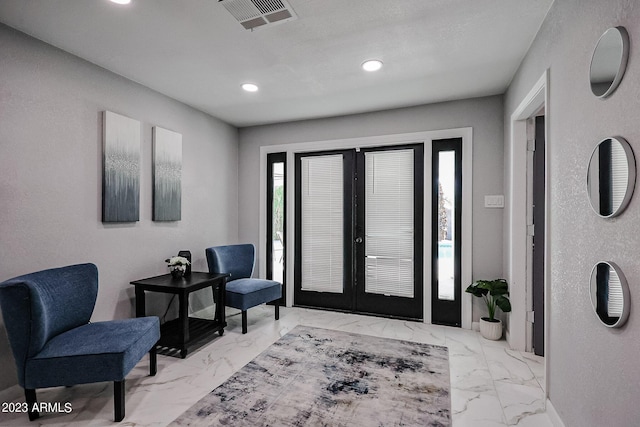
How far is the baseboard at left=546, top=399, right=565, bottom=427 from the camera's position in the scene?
179cm

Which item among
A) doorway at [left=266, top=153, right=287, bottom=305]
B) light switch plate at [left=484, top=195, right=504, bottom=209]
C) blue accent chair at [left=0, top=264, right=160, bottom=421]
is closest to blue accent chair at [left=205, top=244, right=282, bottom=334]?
doorway at [left=266, top=153, right=287, bottom=305]

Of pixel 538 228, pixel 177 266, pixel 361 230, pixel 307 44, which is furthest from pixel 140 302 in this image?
pixel 538 228

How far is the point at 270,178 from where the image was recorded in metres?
4.47

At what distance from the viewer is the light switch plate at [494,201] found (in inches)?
131

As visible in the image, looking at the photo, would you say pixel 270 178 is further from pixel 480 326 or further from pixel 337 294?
pixel 480 326

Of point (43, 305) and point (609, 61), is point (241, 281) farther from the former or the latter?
point (609, 61)

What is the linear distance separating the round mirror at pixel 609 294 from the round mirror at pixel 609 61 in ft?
2.34

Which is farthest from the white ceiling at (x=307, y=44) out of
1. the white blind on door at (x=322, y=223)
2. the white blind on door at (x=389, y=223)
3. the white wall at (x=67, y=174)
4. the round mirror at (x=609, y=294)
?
the round mirror at (x=609, y=294)

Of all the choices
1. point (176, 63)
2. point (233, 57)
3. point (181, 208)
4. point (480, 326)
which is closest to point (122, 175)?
point (181, 208)

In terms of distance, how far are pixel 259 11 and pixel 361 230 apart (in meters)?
2.65

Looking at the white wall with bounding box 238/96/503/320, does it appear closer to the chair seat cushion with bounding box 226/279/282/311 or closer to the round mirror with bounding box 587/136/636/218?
the chair seat cushion with bounding box 226/279/282/311

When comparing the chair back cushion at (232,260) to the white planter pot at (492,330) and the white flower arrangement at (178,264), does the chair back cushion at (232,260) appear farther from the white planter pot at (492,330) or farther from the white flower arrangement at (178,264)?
the white planter pot at (492,330)

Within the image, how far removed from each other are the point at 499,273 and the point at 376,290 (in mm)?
1368

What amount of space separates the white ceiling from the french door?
0.88 m
